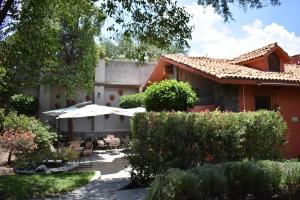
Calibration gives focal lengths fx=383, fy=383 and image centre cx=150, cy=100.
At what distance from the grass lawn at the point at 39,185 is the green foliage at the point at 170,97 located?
3925 mm

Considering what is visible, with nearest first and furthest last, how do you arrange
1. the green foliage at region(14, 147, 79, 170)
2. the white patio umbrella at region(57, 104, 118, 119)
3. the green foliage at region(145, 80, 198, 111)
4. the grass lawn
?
the grass lawn < the green foliage at region(145, 80, 198, 111) < the green foliage at region(14, 147, 79, 170) < the white patio umbrella at region(57, 104, 118, 119)

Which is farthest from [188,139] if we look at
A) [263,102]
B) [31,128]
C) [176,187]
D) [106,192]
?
[31,128]

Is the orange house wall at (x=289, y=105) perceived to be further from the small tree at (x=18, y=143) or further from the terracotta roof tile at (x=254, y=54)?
the small tree at (x=18, y=143)

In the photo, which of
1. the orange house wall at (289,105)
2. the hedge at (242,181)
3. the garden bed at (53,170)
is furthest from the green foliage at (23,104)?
the hedge at (242,181)

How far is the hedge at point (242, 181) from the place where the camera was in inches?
299

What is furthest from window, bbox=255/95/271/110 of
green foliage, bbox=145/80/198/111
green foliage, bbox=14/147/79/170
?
green foliage, bbox=14/147/79/170

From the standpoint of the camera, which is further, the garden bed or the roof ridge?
the roof ridge

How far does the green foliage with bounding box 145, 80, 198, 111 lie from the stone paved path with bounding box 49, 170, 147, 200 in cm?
337

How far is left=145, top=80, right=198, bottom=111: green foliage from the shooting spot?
15.1 m

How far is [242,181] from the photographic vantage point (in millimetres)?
8562

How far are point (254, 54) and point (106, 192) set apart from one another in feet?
38.9

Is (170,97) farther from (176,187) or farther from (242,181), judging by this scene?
(176,187)

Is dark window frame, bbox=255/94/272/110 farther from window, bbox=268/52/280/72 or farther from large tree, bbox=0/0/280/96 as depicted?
large tree, bbox=0/0/280/96

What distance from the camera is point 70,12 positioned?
14.7 metres
